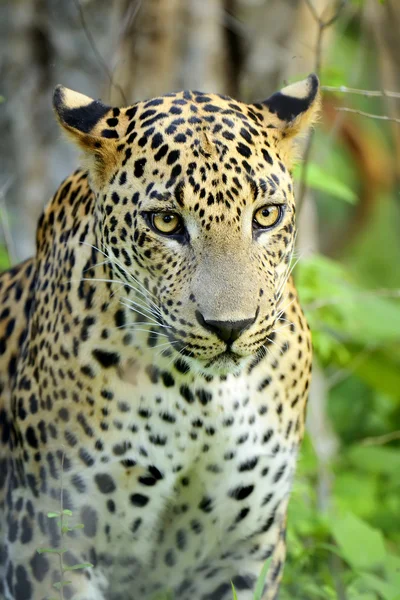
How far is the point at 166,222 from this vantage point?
405 cm

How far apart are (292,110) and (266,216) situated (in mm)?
599

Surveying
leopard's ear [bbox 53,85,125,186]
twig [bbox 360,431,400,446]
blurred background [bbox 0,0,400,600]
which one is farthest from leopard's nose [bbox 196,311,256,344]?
blurred background [bbox 0,0,400,600]

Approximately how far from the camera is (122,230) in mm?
4168

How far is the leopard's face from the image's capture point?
391 centimetres

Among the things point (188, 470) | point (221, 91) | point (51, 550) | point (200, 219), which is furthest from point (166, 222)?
Result: point (221, 91)

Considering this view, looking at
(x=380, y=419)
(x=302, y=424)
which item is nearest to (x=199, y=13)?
(x=380, y=419)

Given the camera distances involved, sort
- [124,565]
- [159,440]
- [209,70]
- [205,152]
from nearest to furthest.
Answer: [205,152] < [159,440] < [124,565] < [209,70]

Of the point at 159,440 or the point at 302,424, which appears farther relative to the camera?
the point at 302,424

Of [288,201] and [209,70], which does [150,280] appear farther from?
[209,70]

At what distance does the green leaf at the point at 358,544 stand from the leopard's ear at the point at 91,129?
2.32 meters

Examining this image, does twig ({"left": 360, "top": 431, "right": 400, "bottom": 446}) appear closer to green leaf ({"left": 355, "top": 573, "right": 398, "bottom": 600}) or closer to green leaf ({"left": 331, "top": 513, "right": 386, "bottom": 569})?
green leaf ({"left": 331, "top": 513, "right": 386, "bottom": 569})

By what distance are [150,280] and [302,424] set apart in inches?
45.7

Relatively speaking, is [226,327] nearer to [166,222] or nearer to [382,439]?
[166,222]

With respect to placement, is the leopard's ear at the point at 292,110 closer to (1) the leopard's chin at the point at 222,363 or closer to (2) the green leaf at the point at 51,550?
(1) the leopard's chin at the point at 222,363
